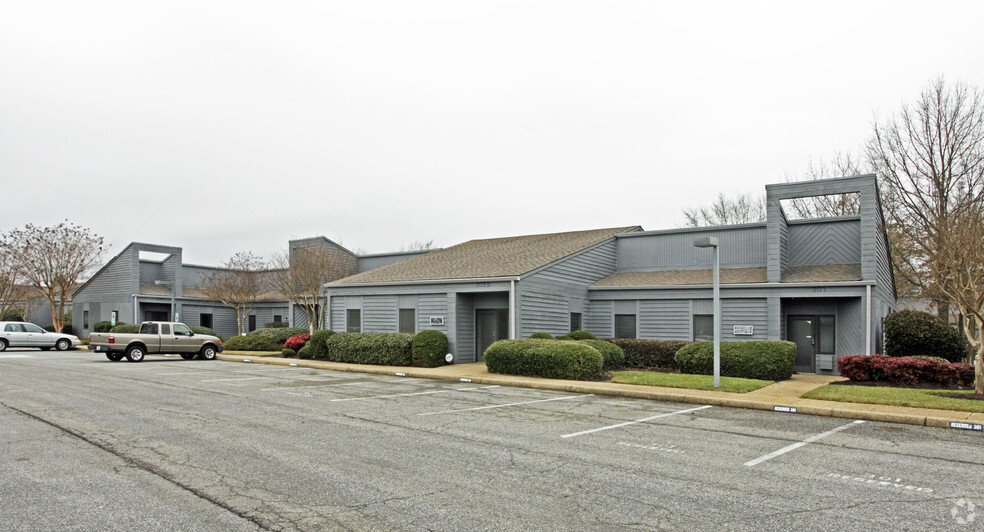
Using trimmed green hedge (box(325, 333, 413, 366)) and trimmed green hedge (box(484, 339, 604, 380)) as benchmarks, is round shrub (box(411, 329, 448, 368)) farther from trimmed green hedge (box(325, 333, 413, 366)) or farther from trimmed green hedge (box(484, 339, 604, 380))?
trimmed green hedge (box(484, 339, 604, 380))

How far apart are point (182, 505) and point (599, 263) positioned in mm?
21630

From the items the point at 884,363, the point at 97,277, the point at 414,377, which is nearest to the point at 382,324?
the point at 414,377

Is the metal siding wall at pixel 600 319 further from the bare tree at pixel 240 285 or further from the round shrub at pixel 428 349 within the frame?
the bare tree at pixel 240 285

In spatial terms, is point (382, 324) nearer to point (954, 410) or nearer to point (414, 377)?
point (414, 377)

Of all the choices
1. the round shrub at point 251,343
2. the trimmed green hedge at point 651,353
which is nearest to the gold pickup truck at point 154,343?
the round shrub at point 251,343

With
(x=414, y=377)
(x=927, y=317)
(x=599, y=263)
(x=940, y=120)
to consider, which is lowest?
(x=414, y=377)

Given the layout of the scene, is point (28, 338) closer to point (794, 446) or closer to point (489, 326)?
point (489, 326)

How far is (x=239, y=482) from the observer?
6512 millimetres

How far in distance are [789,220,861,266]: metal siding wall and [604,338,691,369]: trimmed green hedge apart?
245 inches

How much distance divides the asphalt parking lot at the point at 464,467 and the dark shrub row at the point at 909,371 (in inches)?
223

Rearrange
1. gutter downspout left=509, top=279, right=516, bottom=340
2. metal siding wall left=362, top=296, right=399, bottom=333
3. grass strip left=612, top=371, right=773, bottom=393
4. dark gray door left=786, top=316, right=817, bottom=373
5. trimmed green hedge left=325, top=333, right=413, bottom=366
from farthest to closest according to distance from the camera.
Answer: metal siding wall left=362, top=296, right=399, bottom=333
trimmed green hedge left=325, top=333, right=413, bottom=366
dark gray door left=786, top=316, right=817, bottom=373
gutter downspout left=509, top=279, right=516, bottom=340
grass strip left=612, top=371, right=773, bottom=393

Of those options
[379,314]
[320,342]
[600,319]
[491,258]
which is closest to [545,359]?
[600,319]

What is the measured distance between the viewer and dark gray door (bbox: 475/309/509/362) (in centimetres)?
2298

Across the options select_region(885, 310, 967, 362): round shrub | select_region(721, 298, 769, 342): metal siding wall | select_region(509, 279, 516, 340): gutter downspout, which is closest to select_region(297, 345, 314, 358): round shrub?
select_region(509, 279, 516, 340): gutter downspout
